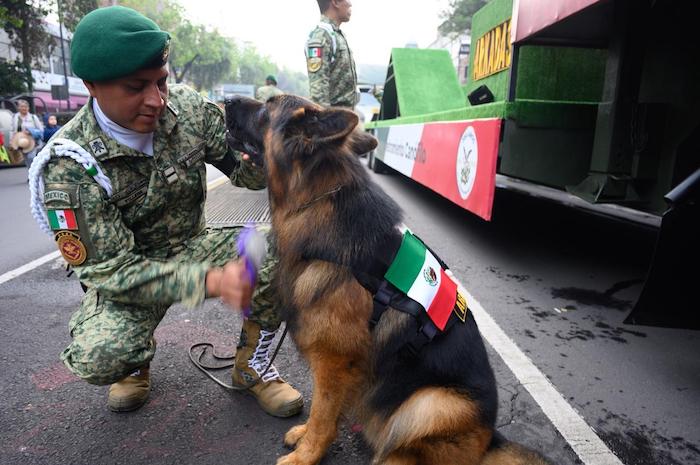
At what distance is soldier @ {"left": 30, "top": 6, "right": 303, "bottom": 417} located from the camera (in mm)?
1791

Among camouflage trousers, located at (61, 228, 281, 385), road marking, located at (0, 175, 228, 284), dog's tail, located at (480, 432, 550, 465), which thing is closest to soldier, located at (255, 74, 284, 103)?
camouflage trousers, located at (61, 228, 281, 385)

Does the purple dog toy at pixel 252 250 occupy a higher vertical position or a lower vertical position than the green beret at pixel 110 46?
lower

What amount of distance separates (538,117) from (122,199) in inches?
157

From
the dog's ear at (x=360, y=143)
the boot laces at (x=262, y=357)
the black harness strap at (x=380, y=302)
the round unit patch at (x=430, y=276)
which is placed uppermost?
the dog's ear at (x=360, y=143)

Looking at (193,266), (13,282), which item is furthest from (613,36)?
(13,282)

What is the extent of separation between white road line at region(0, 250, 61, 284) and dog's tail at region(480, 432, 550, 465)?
4267 millimetres

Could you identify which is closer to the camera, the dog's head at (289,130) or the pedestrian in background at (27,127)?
the dog's head at (289,130)

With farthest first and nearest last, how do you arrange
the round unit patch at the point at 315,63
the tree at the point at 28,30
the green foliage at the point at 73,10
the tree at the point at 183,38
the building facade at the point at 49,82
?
the tree at the point at 183,38 → the building facade at the point at 49,82 → the green foliage at the point at 73,10 → the tree at the point at 28,30 → the round unit patch at the point at 315,63

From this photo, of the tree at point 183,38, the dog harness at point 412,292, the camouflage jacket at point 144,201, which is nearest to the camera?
the dog harness at point 412,292

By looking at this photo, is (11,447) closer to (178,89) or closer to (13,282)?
(178,89)

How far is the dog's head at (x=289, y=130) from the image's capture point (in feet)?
5.99

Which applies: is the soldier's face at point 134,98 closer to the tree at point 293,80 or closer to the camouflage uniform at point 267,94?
the camouflage uniform at point 267,94

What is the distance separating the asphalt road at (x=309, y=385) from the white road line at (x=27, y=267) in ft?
0.42

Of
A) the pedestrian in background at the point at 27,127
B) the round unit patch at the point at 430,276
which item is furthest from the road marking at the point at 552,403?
the pedestrian in background at the point at 27,127
